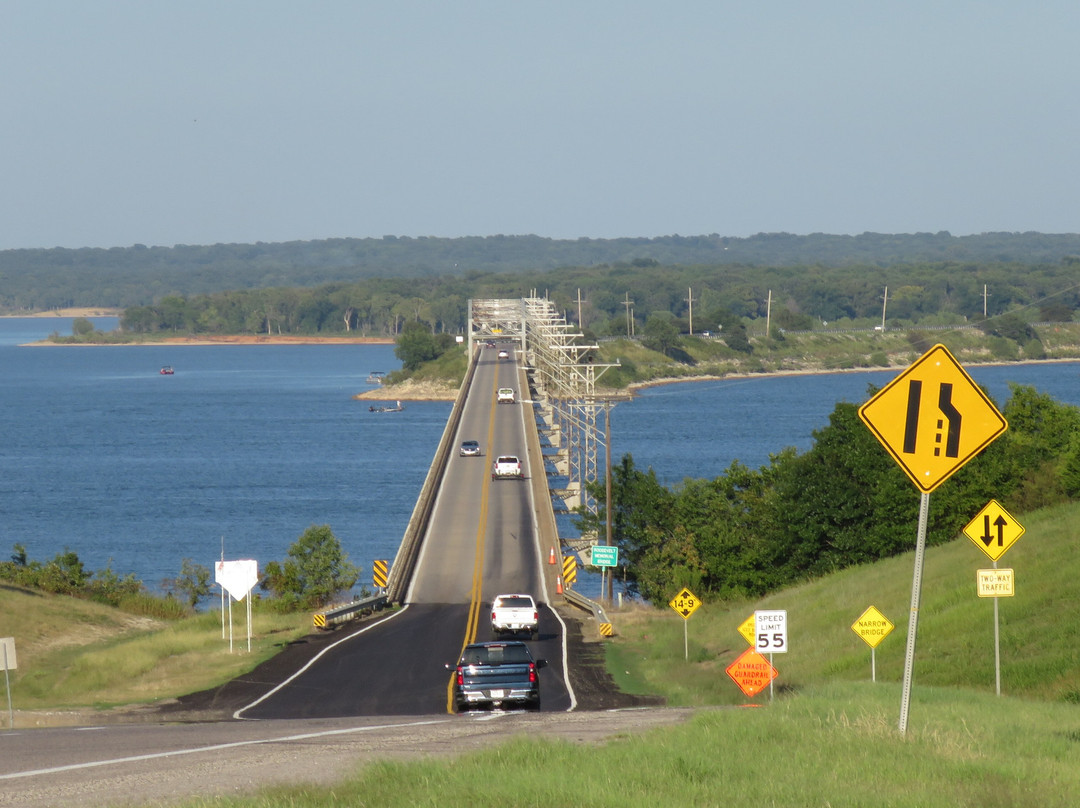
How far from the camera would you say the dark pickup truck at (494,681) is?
22422 millimetres

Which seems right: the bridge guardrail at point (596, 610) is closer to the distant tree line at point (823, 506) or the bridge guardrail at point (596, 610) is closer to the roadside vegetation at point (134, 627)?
the distant tree line at point (823, 506)

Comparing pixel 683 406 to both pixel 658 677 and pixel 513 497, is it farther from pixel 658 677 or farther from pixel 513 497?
pixel 658 677

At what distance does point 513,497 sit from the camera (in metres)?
66.7

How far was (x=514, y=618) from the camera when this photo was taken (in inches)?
1400

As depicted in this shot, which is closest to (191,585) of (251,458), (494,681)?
(494,681)

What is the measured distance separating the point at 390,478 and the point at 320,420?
52.3 meters

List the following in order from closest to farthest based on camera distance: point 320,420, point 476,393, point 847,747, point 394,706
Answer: point 847,747, point 394,706, point 476,393, point 320,420

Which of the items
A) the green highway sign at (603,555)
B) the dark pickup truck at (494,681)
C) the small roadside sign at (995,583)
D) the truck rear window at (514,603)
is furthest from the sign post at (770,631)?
the green highway sign at (603,555)

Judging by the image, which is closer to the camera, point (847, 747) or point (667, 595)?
point (847, 747)

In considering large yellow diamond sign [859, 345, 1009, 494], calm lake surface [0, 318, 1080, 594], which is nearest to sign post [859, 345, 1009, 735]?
large yellow diamond sign [859, 345, 1009, 494]

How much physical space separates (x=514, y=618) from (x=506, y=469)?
36.3 meters

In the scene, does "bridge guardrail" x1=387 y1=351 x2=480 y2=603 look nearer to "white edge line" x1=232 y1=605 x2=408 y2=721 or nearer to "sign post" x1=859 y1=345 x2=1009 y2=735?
"white edge line" x1=232 y1=605 x2=408 y2=721

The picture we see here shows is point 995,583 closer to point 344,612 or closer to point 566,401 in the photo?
point 344,612

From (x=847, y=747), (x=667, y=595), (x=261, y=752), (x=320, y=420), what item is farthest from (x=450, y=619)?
(x=320, y=420)
